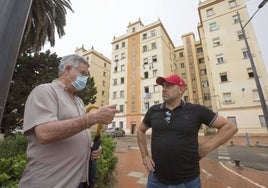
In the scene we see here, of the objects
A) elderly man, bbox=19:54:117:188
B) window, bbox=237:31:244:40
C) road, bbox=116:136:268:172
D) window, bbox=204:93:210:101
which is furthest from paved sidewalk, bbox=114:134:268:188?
window, bbox=204:93:210:101

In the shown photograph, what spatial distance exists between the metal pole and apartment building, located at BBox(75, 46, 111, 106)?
40.5 m

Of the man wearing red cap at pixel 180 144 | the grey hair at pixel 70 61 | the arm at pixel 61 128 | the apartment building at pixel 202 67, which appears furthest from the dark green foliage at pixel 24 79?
the apartment building at pixel 202 67

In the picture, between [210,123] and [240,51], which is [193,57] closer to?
[240,51]

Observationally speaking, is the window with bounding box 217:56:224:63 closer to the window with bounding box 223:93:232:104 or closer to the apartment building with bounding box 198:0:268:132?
the apartment building with bounding box 198:0:268:132

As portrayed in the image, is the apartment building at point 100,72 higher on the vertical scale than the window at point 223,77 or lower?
higher

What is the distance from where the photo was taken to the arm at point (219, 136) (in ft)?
7.49

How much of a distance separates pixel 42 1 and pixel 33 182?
10.1 meters

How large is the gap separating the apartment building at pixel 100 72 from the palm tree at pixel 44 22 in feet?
102

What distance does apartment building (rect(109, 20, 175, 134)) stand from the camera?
31.4 metres

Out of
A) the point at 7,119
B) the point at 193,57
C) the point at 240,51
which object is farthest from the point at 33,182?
the point at 193,57

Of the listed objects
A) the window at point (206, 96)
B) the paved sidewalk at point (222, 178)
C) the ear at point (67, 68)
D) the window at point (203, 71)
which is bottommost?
the paved sidewalk at point (222, 178)

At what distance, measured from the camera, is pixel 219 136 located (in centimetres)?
230

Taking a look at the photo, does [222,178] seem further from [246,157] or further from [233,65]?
[233,65]

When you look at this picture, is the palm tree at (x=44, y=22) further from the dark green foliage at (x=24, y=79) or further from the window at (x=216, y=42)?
the window at (x=216, y=42)
